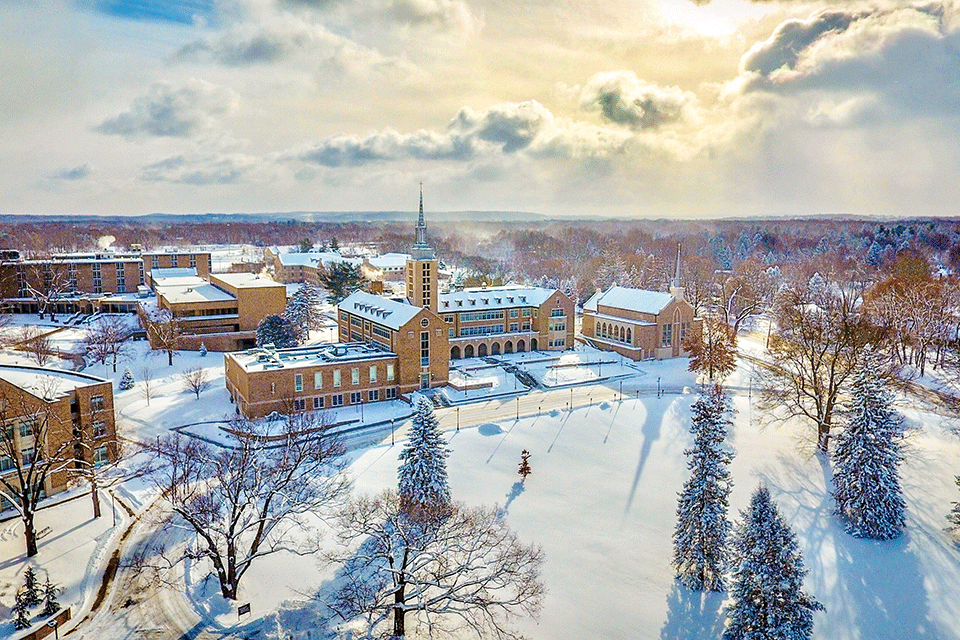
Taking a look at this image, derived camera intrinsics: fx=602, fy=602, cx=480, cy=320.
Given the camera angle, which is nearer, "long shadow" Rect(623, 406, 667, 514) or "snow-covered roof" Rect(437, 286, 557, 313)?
"long shadow" Rect(623, 406, 667, 514)

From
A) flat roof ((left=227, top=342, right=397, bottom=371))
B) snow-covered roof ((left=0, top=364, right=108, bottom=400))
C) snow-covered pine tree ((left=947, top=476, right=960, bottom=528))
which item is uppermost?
snow-covered roof ((left=0, top=364, right=108, bottom=400))

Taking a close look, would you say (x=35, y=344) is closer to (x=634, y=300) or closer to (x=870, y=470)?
(x=634, y=300)

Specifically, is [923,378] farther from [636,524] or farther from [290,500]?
[290,500]

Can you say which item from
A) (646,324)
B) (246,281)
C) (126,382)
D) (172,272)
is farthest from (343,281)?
(646,324)

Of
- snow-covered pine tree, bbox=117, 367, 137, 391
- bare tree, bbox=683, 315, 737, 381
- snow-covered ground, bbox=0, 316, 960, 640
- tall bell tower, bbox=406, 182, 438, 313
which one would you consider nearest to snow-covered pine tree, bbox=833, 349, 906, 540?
snow-covered ground, bbox=0, 316, 960, 640

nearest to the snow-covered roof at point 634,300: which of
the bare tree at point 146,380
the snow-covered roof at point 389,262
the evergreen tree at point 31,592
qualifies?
the bare tree at point 146,380

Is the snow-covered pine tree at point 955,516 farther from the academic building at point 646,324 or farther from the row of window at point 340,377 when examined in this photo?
the row of window at point 340,377

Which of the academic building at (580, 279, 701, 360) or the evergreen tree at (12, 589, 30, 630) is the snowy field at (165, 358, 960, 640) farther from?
the academic building at (580, 279, 701, 360)
